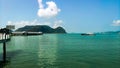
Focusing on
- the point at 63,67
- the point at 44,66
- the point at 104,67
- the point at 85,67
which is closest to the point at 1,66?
the point at 44,66

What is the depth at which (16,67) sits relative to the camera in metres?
27.3

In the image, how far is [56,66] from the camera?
2836 centimetres

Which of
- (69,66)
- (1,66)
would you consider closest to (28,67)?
(1,66)

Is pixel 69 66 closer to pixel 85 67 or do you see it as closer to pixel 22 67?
pixel 85 67

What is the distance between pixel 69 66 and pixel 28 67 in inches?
198

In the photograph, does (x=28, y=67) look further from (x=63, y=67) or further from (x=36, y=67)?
(x=63, y=67)

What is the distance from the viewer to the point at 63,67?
2783 cm

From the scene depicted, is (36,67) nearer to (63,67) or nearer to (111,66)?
(63,67)

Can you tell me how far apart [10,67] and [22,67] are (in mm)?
1391

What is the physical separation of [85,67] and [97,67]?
147 cm

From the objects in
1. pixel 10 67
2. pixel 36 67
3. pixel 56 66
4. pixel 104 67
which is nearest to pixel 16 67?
pixel 10 67

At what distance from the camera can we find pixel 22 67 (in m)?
27.3

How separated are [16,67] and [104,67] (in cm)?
1052

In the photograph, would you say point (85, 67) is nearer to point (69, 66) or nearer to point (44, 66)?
point (69, 66)
